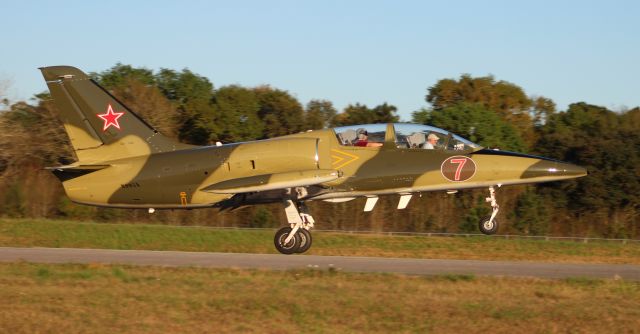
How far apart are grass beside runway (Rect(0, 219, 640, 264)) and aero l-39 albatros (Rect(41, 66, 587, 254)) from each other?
3.61m

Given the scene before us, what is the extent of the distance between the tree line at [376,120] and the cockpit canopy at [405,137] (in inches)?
577

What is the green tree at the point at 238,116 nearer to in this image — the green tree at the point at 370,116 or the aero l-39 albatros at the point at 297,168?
the green tree at the point at 370,116

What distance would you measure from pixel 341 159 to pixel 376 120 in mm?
27958

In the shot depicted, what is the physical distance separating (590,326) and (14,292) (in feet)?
25.8

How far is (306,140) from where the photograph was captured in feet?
60.7

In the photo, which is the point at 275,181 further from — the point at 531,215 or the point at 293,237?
the point at 531,215

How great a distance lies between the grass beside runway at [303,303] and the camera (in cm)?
1082

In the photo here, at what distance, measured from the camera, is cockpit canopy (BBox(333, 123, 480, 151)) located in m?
18.8

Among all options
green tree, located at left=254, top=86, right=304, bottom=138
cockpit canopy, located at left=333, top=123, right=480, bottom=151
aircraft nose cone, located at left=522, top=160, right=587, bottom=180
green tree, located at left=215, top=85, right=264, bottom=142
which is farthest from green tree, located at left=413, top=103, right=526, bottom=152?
cockpit canopy, located at left=333, top=123, right=480, bottom=151

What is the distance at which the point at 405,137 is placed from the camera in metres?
18.9

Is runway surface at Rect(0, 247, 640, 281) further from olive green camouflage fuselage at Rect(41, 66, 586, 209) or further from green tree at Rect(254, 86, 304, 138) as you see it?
green tree at Rect(254, 86, 304, 138)

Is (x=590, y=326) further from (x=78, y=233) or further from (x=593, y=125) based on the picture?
(x=593, y=125)

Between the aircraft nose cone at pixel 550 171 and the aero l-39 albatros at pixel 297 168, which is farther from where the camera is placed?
the aircraft nose cone at pixel 550 171

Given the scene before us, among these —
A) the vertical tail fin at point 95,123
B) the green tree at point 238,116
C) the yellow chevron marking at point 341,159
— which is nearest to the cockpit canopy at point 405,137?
the yellow chevron marking at point 341,159
